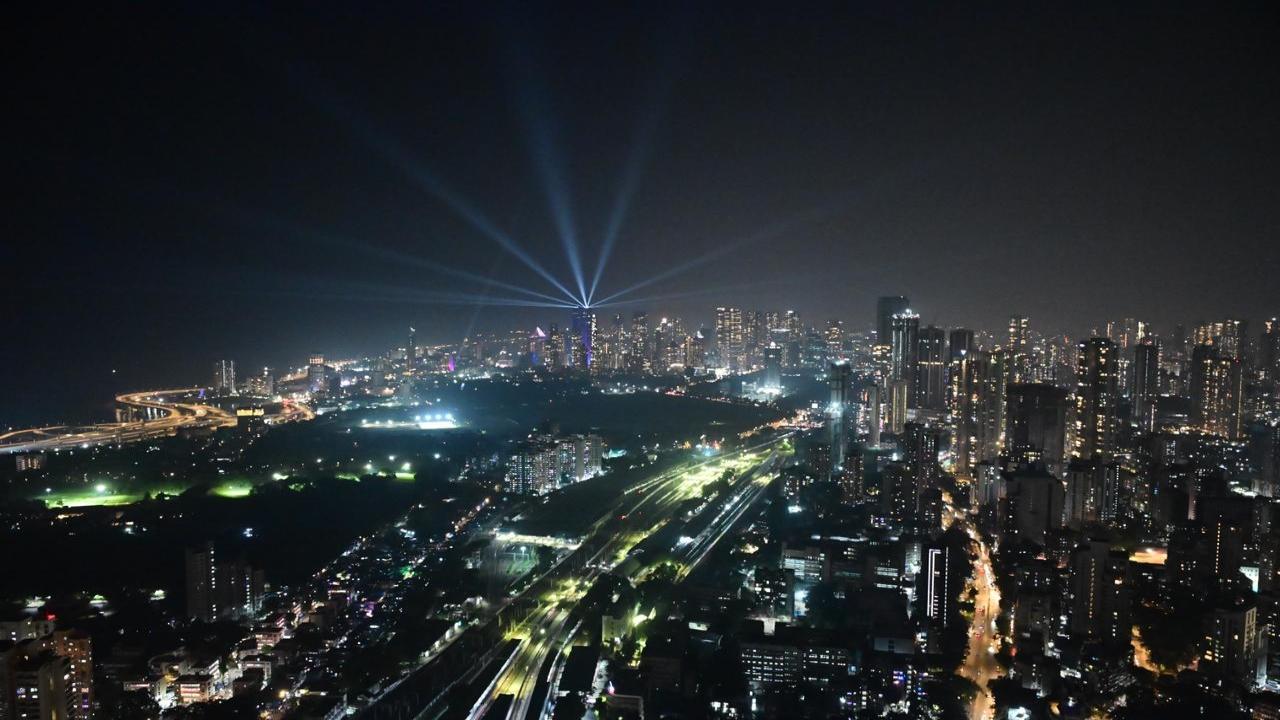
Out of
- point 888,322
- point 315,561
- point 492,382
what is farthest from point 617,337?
point 315,561

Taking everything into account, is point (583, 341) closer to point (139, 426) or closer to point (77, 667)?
point (139, 426)

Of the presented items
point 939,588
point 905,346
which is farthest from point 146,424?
point 905,346

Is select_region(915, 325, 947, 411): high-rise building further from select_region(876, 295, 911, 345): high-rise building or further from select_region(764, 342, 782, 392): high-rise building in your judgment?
select_region(764, 342, 782, 392): high-rise building

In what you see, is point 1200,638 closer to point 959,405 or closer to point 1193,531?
point 1193,531

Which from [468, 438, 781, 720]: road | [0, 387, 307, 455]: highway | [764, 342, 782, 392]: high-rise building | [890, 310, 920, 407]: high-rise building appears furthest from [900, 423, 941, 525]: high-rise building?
[0, 387, 307, 455]: highway

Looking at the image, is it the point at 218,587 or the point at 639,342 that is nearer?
the point at 218,587

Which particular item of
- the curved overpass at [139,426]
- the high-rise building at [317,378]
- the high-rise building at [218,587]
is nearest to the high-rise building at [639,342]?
the high-rise building at [317,378]

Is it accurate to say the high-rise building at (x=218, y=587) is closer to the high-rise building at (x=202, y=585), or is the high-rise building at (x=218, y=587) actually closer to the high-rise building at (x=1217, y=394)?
the high-rise building at (x=202, y=585)
